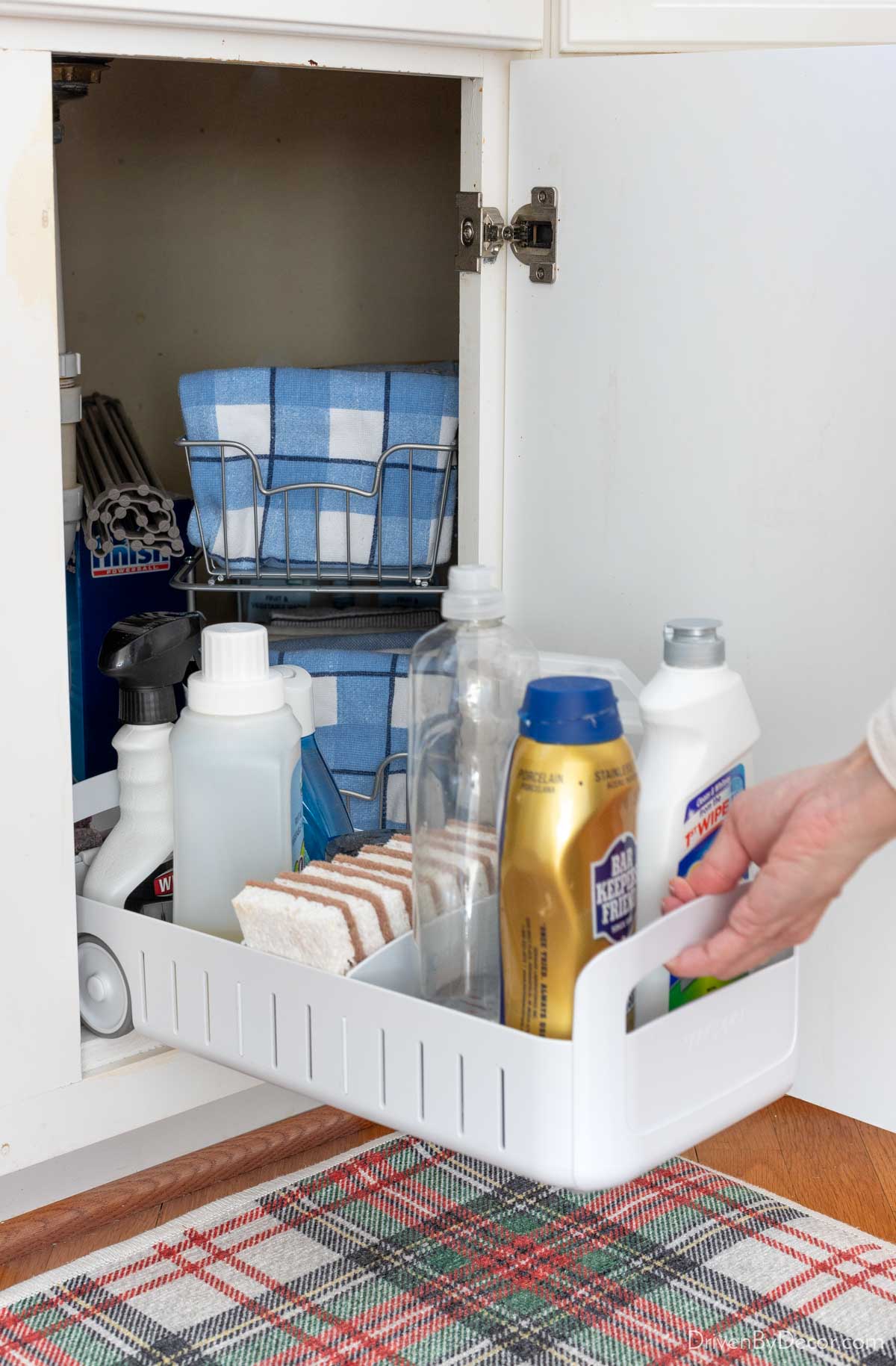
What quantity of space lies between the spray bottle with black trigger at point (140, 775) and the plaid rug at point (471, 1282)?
0.85 ft

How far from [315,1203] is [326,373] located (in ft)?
2.19

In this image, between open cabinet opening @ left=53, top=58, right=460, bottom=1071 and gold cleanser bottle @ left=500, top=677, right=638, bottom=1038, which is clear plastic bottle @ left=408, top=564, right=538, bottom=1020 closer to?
gold cleanser bottle @ left=500, top=677, right=638, bottom=1038

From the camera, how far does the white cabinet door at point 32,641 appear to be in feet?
2.89

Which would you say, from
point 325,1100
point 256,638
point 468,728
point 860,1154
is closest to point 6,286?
point 256,638

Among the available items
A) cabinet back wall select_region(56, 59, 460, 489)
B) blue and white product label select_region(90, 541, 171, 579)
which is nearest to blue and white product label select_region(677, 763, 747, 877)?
blue and white product label select_region(90, 541, 171, 579)

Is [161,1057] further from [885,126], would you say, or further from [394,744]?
[885,126]

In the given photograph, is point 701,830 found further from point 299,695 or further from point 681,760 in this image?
point 299,695

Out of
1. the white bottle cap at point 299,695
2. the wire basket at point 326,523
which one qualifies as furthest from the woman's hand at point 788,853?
the wire basket at point 326,523

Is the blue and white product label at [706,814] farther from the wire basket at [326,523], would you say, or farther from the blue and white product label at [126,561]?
the blue and white product label at [126,561]

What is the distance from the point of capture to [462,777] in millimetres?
875

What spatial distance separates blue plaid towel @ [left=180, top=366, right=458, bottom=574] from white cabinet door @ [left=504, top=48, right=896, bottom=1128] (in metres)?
0.15

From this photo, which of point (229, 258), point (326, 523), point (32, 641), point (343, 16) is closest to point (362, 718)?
point (326, 523)

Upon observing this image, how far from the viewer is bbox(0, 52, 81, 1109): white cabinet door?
0.88 m

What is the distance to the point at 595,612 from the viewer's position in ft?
3.59
